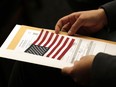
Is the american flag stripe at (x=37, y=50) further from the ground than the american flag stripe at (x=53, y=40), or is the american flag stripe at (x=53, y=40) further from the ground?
the american flag stripe at (x=37, y=50)

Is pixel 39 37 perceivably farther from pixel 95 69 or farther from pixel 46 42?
pixel 95 69

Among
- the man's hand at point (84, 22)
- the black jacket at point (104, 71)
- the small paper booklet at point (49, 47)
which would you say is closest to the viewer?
the black jacket at point (104, 71)

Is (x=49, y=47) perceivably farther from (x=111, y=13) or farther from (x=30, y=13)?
(x=30, y=13)

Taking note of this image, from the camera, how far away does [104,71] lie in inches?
28.3

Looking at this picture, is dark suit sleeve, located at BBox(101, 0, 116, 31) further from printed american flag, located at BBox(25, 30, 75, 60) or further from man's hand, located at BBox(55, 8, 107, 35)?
printed american flag, located at BBox(25, 30, 75, 60)

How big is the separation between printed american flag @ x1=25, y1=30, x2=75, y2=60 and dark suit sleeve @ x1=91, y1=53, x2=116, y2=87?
0.51 ft

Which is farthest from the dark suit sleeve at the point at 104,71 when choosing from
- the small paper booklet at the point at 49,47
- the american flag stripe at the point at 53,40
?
the american flag stripe at the point at 53,40

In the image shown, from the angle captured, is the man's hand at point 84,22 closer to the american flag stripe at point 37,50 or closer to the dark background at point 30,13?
the american flag stripe at point 37,50

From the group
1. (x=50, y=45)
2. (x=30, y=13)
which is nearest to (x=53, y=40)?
(x=50, y=45)

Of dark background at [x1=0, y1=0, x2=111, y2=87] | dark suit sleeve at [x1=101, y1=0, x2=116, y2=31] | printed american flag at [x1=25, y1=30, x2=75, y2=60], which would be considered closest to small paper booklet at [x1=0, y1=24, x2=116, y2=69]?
printed american flag at [x1=25, y1=30, x2=75, y2=60]

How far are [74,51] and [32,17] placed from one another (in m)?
1.11

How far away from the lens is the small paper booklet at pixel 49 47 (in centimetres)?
83

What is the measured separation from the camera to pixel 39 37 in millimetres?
938

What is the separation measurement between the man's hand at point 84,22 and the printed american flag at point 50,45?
4cm
